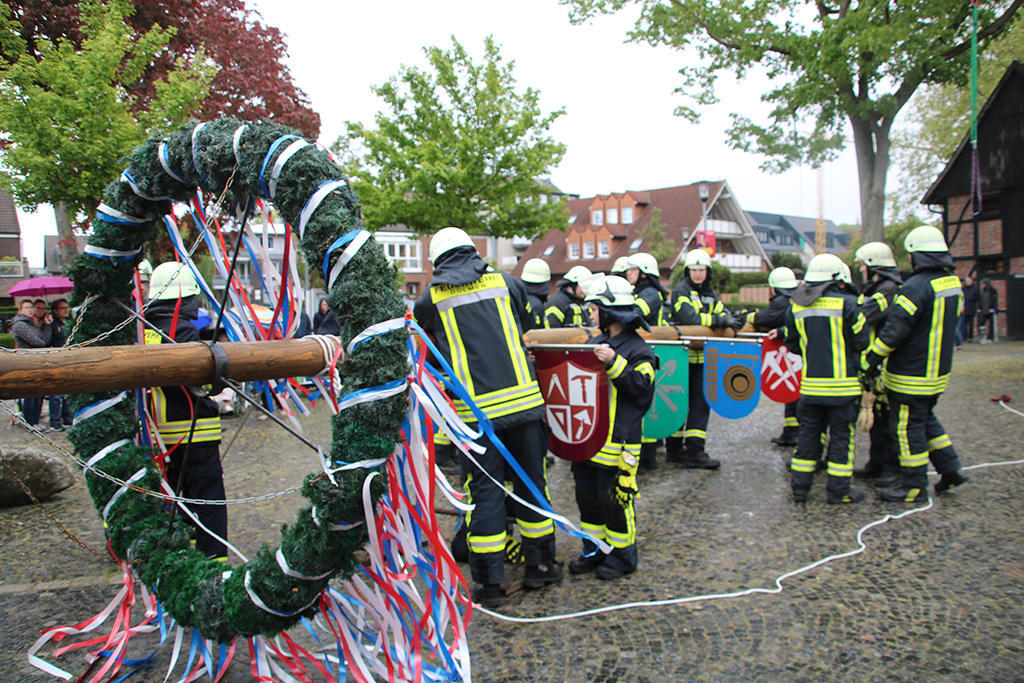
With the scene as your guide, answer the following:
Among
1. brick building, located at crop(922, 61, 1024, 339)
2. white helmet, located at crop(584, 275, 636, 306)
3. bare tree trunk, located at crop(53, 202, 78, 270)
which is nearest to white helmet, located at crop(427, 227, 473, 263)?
white helmet, located at crop(584, 275, 636, 306)

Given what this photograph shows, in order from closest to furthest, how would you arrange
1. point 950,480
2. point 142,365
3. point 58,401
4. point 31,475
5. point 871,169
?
point 142,365, point 950,480, point 31,475, point 58,401, point 871,169

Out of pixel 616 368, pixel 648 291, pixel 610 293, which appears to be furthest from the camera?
pixel 648 291

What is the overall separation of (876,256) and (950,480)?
6.38 ft

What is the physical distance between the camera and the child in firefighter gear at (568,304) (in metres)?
7.80

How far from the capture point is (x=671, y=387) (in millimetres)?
6176

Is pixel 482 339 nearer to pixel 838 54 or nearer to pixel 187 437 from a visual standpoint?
pixel 187 437

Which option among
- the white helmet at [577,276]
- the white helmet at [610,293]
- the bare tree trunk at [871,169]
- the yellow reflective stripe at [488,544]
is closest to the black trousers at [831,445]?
the white helmet at [610,293]

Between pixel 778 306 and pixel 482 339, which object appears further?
pixel 778 306

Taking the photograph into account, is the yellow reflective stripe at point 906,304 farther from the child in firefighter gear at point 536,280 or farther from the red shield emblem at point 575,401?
the child in firefighter gear at point 536,280

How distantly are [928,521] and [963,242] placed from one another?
21379 millimetres

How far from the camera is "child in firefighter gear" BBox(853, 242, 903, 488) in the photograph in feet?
19.9

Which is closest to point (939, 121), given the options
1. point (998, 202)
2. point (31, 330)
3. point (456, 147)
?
point (998, 202)

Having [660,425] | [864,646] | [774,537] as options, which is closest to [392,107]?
[660,425]

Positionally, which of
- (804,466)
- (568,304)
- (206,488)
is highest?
(568,304)
